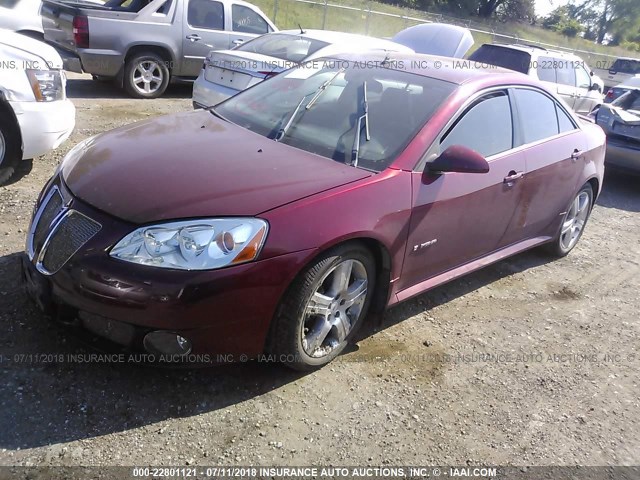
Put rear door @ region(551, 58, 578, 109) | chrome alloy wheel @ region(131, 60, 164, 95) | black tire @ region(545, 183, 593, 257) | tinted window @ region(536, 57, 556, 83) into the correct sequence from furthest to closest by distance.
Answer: rear door @ region(551, 58, 578, 109), tinted window @ region(536, 57, 556, 83), chrome alloy wheel @ region(131, 60, 164, 95), black tire @ region(545, 183, 593, 257)

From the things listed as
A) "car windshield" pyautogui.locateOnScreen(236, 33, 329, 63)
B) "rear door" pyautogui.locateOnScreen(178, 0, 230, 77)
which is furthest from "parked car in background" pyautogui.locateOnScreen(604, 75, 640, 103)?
"rear door" pyautogui.locateOnScreen(178, 0, 230, 77)

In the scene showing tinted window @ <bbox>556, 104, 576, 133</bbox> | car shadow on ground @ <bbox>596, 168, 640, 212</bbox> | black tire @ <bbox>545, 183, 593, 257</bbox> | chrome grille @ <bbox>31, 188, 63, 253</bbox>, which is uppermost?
tinted window @ <bbox>556, 104, 576, 133</bbox>

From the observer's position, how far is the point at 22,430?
254 cm

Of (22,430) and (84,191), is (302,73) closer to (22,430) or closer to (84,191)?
(84,191)

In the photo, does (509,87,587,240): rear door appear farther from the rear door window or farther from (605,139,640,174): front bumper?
(605,139,640,174): front bumper

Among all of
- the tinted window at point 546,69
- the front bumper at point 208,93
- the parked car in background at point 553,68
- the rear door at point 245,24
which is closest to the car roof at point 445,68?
the front bumper at point 208,93

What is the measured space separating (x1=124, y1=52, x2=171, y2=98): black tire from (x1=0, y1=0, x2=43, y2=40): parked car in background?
5.23 feet

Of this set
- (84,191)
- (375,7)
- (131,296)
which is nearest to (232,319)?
(131,296)

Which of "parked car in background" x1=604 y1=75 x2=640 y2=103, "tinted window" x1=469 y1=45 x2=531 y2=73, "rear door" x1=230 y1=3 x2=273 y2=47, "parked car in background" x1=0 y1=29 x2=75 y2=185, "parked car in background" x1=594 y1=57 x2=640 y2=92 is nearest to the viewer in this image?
"parked car in background" x1=0 y1=29 x2=75 y2=185

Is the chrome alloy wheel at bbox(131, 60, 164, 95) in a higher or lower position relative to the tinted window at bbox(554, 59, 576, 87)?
lower

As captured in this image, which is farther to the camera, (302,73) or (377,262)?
(302,73)

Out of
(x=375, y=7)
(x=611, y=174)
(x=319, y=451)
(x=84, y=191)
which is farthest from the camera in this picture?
(x=375, y=7)

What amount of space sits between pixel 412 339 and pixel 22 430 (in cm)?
222

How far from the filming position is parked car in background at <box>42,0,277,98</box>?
28.0ft
